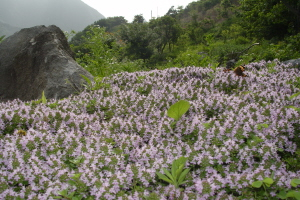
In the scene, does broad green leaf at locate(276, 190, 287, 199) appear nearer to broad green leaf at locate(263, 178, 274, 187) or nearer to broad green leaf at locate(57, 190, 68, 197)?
broad green leaf at locate(263, 178, 274, 187)

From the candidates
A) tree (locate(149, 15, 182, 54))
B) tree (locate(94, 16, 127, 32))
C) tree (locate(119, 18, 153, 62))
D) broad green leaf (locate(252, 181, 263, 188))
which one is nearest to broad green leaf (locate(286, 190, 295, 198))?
broad green leaf (locate(252, 181, 263, 188))

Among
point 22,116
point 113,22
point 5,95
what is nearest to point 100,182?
point 22,116

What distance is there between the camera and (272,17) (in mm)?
16953

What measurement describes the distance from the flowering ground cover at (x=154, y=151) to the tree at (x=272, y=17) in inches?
546

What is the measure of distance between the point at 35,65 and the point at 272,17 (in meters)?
16.6

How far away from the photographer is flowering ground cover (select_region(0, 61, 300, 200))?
1.91 metres

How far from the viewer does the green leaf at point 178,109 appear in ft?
9.48

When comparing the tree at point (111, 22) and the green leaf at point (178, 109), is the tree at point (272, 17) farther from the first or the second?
the tree at point (111, 22)

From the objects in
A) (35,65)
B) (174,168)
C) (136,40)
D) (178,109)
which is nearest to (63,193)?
(174,168)

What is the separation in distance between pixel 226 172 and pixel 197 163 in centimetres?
27

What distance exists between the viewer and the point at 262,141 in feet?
7.72

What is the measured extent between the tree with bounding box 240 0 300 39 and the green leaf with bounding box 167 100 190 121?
1412 cm

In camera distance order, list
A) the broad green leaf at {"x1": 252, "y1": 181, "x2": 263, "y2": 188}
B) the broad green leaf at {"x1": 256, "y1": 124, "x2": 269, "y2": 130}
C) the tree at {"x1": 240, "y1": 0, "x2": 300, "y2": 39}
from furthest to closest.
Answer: the tree at {"x1": 240, "y1": 0, "x2": 300, "y2": 39} < the broad green leaf at {"x1": 256, "y1": 124, "x2": 269, "y2": 130} < the broad green leaf at {"x1": 252, "y1": 181, "x2": 263, "y2": 188}

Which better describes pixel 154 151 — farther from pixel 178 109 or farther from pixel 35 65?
pixel 35 65
